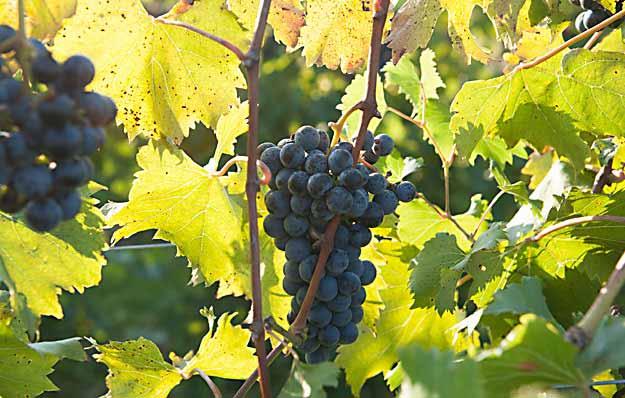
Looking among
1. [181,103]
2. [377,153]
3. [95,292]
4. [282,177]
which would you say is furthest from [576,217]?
[95,292]

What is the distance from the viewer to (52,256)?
34.5 inches

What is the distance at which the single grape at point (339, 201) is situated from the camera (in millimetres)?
790

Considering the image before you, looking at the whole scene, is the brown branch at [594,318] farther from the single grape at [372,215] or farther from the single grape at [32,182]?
the single grape at [32,182]

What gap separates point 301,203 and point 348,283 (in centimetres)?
10

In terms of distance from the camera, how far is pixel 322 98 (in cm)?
409

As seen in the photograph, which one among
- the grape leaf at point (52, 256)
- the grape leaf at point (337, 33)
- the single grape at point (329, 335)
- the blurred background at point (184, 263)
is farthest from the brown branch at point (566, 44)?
the blurred background at point (184, 263)

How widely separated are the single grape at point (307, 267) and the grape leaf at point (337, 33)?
10.9 inches

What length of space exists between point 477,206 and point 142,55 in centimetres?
56

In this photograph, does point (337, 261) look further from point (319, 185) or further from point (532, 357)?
point (532, 357)

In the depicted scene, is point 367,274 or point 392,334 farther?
point 392,334

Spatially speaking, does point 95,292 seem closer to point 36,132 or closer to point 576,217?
point 576,217

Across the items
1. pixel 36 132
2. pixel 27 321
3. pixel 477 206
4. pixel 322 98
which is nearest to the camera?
pixel 36 132

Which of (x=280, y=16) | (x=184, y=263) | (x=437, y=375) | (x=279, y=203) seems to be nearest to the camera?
(x=437, y=375)

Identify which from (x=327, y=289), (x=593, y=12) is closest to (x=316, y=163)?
(x=327, y=289)
